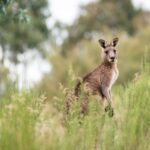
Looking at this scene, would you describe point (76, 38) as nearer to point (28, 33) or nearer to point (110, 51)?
point (28, 33)

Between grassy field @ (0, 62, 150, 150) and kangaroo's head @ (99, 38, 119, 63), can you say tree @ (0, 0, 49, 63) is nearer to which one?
kangaroo's head @ (99, 38, 119, 63)

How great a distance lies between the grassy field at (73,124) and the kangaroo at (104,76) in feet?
6.03

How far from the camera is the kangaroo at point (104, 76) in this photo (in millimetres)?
10688

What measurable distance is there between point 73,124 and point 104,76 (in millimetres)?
4281

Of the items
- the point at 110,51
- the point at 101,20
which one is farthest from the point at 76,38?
the point at 110,51

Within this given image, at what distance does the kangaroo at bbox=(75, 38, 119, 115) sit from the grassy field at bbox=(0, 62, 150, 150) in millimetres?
1839

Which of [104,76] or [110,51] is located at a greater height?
[110,51]

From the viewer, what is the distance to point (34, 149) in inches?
258

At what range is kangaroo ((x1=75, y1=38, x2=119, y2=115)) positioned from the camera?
35.1ft

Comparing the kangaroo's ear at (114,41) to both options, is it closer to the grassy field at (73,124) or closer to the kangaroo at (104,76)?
the kangaroo at (104,76)

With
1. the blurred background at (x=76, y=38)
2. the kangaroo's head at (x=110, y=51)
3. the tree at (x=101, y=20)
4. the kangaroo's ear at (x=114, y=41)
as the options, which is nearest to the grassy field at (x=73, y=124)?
the kangaroo's ear at (x=114, y=41)

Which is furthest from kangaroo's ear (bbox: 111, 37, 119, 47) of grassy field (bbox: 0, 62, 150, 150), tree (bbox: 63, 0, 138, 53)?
tree (bbox: 63, 0, 138, 53)

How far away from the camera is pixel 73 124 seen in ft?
23.8

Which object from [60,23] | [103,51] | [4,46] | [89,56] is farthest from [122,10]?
[103,51]
